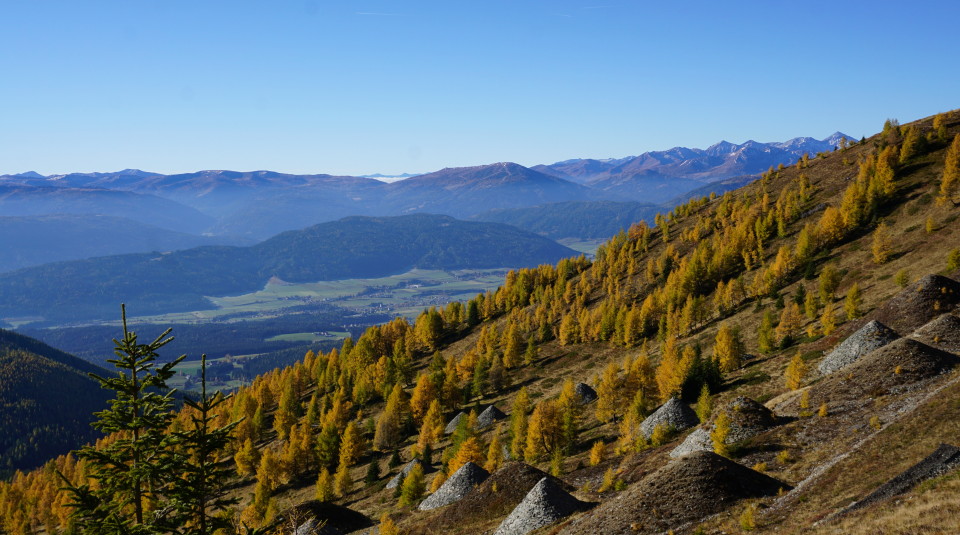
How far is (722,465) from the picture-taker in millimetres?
44719

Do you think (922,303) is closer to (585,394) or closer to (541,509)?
(585,394)

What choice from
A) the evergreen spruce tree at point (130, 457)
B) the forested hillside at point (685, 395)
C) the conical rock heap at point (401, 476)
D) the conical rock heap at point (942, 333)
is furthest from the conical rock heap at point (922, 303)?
the evergreen spruce tree at point (130, 457)

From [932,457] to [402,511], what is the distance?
205 ft

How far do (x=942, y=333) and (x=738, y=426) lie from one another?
30.5 meters

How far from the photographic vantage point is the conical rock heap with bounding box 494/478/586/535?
52.6 meters

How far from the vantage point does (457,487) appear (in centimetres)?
7388

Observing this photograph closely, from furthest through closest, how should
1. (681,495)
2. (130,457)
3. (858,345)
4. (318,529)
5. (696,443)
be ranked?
(858,345) < (318,529) < (696,443) < (681,495) < (130,457)

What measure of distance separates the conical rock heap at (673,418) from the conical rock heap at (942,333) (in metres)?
28.6

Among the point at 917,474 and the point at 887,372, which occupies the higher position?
the point at 917,474

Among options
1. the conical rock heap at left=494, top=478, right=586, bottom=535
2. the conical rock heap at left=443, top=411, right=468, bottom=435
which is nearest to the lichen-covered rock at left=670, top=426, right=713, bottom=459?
the conical rock heap at left=494, top=478, right=586, bottom=535

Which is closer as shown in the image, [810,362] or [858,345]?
[858,345]

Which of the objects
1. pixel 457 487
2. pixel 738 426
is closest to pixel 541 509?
pixel 457 487

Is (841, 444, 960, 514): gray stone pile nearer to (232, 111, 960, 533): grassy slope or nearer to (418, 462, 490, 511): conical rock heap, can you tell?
(232, 111, 960, 533): grassy slope

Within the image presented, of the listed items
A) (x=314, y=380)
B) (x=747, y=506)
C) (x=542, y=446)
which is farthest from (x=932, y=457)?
(x=314, y=380)
